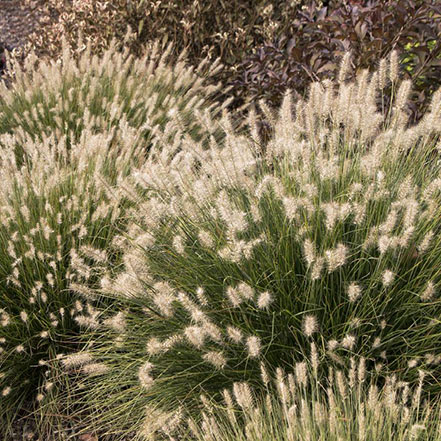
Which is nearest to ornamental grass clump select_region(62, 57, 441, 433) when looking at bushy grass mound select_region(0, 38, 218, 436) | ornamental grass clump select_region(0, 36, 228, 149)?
bushy grass mound select_region(0, 38, 218, 436)

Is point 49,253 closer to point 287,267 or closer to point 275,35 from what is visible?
point 287,267

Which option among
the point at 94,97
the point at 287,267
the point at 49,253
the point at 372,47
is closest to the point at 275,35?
the point at 94,97

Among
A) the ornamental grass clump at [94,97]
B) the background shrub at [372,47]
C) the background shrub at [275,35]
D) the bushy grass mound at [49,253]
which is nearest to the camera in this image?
the bushy grass mound at [49,253]

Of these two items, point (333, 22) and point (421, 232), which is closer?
point (421, 232)

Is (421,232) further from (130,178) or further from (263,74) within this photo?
(263,74)

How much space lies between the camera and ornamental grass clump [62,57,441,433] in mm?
2373

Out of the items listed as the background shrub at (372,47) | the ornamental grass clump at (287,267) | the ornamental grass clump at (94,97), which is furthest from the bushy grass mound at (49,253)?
the background shrub at (372,47)

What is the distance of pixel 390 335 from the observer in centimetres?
242

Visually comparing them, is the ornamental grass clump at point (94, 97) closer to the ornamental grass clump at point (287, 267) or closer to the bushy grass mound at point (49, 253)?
the bushy grass mound at point (49, 253)

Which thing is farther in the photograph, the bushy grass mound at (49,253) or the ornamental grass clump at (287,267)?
the bushy grass mound at (49,253)

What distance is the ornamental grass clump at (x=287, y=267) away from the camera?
2373 mm

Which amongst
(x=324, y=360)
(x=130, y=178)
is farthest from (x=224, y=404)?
(x=130, y=178)

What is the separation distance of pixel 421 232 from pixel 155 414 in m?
1.44

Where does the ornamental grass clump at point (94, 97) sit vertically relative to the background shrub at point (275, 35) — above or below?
below
